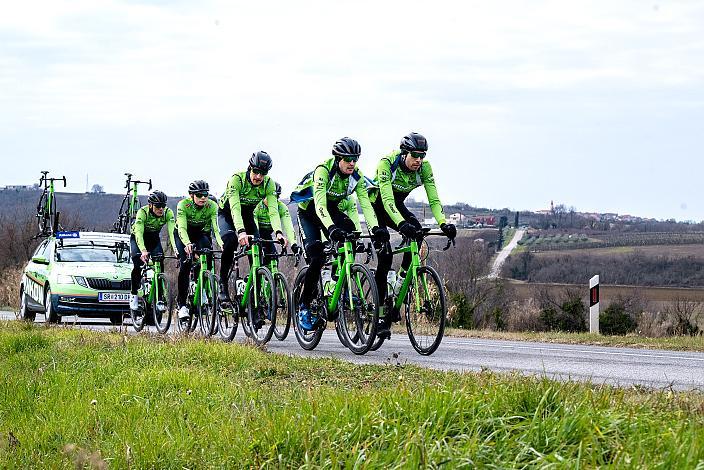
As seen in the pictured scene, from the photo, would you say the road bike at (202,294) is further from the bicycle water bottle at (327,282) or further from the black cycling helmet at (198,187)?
the bicycle water bottle at (327,282)

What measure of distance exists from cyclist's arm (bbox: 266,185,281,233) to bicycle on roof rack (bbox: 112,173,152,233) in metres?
19.9

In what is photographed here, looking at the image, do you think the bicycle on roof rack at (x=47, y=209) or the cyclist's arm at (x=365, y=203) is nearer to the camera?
the cyclist's arm at (x=365, y=203)

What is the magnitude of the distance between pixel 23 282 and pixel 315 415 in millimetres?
18305

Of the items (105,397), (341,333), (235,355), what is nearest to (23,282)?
(341,333)

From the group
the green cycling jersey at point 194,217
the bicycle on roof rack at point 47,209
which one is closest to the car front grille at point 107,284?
the green cycling jersey at point 194,217

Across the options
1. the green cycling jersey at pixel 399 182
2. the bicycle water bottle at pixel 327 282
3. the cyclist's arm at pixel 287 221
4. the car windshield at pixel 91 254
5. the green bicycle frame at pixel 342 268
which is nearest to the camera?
the green cycling jersey at pixel 399 182

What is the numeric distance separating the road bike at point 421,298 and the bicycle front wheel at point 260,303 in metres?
2.10

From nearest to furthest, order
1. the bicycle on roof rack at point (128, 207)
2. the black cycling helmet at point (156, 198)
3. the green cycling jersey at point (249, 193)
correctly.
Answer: the green cycling jersey at point (249, 193) → the black cycling helmet at point (156, 198) → the bicycle on roof rack at point (128, 207)

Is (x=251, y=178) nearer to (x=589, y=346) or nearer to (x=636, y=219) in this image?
(x=589, y=346)

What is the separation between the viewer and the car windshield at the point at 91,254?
20.4 meters

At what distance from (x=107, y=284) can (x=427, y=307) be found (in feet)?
32.7

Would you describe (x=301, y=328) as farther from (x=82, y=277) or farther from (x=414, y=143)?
(x=82, y=277)

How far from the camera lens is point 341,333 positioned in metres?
12.7

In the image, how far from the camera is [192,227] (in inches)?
632
